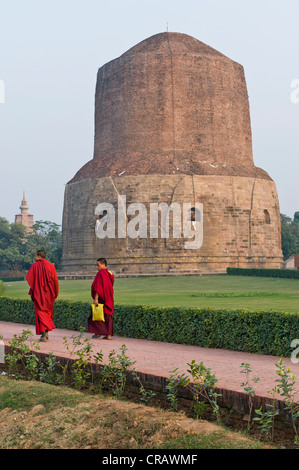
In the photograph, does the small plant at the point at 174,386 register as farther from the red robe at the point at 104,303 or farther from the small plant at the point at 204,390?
the red robe at the point at 104,303

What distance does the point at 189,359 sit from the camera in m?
6.27

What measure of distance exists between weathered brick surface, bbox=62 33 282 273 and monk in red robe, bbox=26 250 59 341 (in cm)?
1843

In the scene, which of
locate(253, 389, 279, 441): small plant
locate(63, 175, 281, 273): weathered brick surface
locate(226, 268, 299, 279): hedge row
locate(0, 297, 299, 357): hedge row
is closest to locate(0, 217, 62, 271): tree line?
locate(63, 175, 281, 273): weathered brick surface

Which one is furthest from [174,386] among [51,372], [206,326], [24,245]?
[24,245]

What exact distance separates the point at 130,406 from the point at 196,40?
29.9 metres

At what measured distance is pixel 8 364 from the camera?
6.86 metres

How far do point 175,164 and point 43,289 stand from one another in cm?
2072

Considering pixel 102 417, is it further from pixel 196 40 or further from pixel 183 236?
pixel 196 40

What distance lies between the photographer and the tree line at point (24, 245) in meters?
44.5

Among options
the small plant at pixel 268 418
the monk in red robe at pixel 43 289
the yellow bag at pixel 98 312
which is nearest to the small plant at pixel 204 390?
the small plant at pixel 268 418

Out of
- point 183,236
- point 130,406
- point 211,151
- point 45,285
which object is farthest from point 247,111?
point 130,406

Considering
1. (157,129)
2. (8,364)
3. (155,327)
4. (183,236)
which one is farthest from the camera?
(157,129)

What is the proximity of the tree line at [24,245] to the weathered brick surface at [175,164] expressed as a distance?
1188 centimetres

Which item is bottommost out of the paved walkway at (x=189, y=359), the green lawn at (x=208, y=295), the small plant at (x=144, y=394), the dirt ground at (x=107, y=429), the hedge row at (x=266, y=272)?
A: the dirt ground at (x=107, y=429)
